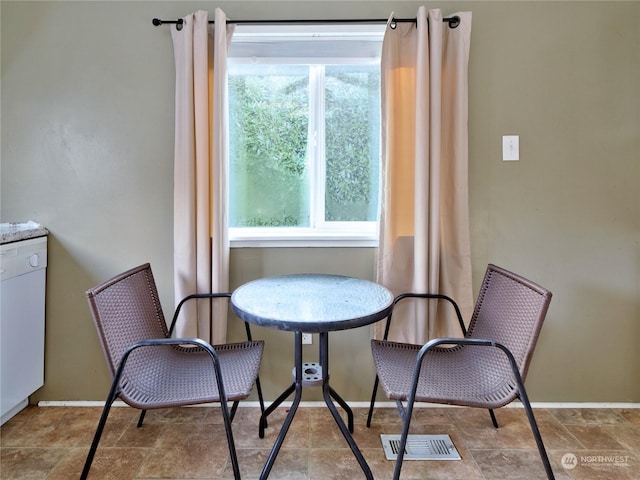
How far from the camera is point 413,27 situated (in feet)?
6.05

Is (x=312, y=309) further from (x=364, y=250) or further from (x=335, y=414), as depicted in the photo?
(x=364, y=250)

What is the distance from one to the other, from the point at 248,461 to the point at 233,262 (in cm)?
92

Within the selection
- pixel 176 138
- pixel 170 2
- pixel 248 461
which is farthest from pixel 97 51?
pixel 248 461

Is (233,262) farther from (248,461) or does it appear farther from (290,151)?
(248,461)

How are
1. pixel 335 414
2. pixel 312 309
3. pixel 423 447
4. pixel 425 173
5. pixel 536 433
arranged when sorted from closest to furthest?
pixel 536 433, pixel 312 309, pixel 335 414, pixel 423 447, pixel 425 173

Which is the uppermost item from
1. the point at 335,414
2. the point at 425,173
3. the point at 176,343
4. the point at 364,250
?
the point at 425,173

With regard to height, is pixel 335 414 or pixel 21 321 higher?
pixel 21 321

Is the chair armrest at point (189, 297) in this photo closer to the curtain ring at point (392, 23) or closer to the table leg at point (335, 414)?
the table leg at point (335, 414)

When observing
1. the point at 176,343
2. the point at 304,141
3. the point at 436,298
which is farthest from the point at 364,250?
the point at 176,343

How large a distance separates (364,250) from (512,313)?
76 cm

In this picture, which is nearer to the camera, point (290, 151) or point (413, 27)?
point (413, 27)

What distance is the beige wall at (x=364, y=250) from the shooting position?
1.91m

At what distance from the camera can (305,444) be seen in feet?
5.65

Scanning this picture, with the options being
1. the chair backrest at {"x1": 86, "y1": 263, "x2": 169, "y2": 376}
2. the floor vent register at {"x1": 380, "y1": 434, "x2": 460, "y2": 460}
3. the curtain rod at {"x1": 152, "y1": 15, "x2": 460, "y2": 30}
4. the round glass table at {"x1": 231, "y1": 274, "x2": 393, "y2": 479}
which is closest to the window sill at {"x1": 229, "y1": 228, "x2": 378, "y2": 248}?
the round glass table at {"x1": 231, "y1": 274, "x2": 393, "y2": 479}
